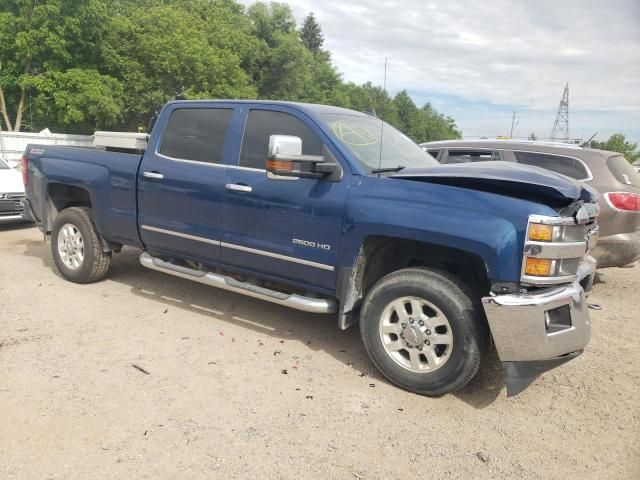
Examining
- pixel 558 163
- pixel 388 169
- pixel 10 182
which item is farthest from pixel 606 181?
pixel 10 182

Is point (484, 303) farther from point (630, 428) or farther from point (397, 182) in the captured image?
point (630, 428)

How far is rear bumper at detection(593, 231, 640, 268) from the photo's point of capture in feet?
18.9

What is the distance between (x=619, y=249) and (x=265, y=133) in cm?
413

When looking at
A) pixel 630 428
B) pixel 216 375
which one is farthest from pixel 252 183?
pixel 630 428

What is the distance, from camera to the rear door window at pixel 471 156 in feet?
22.8

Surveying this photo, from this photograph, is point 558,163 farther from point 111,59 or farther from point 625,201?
point 111,59

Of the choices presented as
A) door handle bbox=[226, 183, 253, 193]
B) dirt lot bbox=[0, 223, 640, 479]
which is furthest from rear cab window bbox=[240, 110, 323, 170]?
dirt lot bbox=[0, 223, 640, 479]

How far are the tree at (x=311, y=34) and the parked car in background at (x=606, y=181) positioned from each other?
77480mm

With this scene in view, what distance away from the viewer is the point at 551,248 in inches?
125

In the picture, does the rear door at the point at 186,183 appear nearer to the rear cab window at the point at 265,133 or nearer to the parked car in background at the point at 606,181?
the rear cab window at the point at 265,133

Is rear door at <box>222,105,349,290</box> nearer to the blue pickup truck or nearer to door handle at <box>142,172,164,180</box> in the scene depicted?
the blue pickup truck

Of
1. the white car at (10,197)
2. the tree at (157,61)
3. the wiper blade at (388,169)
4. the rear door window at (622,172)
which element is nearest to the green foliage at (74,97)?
the tree at (157,61)

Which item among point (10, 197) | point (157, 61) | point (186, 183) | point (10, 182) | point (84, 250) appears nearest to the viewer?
point (186, 183)

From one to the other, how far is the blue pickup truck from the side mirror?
0.01 m
